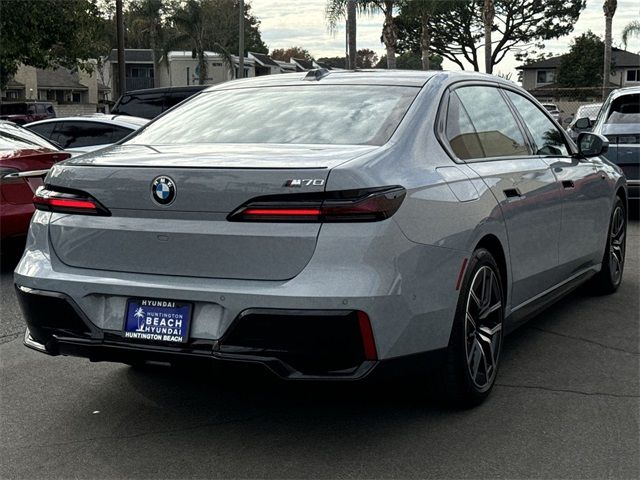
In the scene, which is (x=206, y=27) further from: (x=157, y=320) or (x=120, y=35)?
(x=157, y=320)

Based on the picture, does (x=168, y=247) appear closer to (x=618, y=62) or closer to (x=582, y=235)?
(x=582, y=235)

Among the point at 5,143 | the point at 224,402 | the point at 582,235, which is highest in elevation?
the point at 5,143

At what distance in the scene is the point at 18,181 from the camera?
8375 millimetres

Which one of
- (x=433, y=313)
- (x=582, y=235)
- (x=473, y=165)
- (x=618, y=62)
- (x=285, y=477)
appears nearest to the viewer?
(x=285, y=477)

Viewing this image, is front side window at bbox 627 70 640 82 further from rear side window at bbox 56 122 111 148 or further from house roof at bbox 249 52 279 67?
rear side window at bbox 56 122 111 148

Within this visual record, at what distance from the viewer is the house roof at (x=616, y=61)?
278 feet

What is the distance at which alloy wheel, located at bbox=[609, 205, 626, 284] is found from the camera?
7195mm

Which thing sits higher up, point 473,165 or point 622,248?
point 473,165

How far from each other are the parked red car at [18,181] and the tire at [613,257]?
5.02m

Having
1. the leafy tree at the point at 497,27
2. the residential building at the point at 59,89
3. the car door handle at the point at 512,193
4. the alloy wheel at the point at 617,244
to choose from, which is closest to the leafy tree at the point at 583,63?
the leafy tree at the point at 497,27

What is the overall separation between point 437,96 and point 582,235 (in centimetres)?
203

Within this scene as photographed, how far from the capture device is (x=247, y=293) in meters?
3.70

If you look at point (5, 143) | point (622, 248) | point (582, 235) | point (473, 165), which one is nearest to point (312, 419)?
point (473, 165)

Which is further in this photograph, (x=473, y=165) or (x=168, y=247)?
(x=473, y=165)
